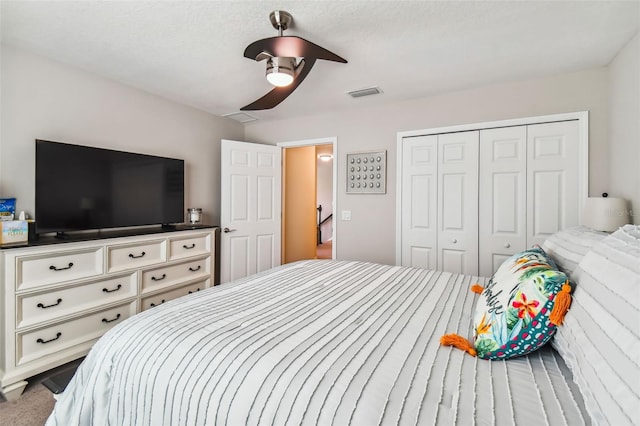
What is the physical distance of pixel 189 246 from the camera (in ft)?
9.74

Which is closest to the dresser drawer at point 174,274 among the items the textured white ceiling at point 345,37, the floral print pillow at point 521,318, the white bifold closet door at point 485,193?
the textured white ceiling at point 345,37

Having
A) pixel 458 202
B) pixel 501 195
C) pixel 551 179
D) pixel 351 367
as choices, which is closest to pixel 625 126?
pixel 551 179

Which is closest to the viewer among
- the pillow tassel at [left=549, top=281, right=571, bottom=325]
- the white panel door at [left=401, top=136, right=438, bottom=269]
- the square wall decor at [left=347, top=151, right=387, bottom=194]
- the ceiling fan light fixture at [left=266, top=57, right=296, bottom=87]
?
the pillow tassel at [left=549, top=281, right=571, bottom=325]

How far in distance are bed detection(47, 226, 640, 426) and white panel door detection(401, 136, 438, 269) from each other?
1.72m

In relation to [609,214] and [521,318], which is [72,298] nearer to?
[521,318]

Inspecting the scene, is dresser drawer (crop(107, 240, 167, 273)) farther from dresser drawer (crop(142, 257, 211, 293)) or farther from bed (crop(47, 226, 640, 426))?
bed (crop(47, 226, 640, 426))

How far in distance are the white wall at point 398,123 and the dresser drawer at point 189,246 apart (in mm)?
1565

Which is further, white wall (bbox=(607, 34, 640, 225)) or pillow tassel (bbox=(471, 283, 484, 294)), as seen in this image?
white wall (bbox=(607, 34, 640, 225))

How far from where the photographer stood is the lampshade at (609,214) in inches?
75.1

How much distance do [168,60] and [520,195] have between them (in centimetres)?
336

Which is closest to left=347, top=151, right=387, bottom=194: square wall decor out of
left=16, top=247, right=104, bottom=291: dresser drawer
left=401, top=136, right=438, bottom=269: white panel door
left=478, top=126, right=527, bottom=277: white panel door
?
left=401, top=136, right=438, bottom=269: white panel door

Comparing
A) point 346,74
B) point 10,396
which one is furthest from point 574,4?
point 10,396

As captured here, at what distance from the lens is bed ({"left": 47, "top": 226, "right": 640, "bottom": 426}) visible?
69cm

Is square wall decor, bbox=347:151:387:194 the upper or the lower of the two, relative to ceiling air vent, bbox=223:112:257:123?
lower
